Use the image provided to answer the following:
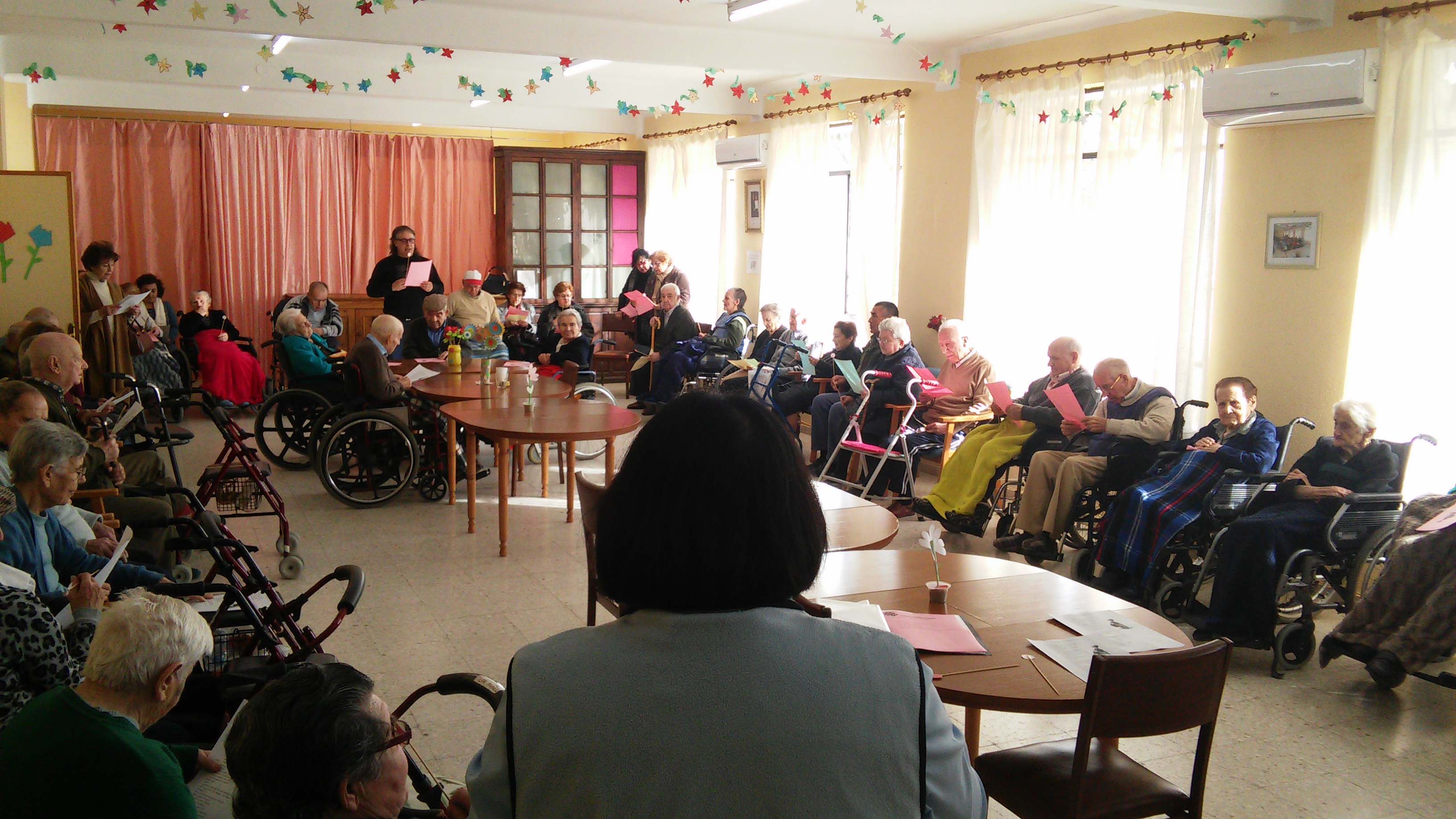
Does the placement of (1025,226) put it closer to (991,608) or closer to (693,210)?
(991,608)

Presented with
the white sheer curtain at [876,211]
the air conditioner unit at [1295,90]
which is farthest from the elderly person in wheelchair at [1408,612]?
the white sheer curtain at [876,211]

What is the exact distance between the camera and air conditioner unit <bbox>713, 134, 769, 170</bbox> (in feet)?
32.1

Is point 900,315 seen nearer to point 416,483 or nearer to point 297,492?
point 416,483

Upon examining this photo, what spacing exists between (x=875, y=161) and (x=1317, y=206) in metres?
3.84

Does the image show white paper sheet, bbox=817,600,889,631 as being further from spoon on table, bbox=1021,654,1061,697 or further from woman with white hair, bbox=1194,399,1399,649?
woman with white hair, bbox=1194,399,1399,649

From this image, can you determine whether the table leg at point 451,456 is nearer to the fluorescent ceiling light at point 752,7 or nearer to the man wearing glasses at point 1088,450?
the fluorescent ceiling light at point 752,7

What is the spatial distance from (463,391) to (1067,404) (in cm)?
351

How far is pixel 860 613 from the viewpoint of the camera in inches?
101

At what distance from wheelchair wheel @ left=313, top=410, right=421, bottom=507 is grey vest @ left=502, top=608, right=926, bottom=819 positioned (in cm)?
551

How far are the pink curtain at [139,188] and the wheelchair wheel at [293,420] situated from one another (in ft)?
18.3

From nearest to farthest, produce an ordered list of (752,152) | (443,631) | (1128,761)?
(1128,761) → (443,631) → (752,152)

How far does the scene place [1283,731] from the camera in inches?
142

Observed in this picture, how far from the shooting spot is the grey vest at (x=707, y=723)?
1.06m

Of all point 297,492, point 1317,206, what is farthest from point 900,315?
point 297,492
